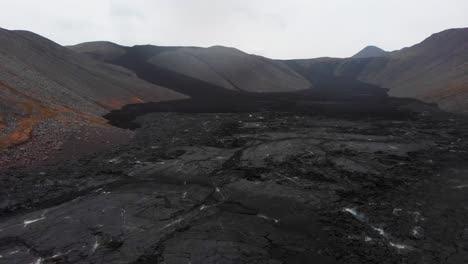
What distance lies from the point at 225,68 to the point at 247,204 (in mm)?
155491

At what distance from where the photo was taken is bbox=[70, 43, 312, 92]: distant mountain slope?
15775 centimetres

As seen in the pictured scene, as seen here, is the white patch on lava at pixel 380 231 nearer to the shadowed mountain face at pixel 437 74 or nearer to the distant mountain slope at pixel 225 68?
the shadowed mountain face at pixel 437 74

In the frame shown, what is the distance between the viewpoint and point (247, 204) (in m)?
24.9

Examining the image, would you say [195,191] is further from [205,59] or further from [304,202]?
[205,59]

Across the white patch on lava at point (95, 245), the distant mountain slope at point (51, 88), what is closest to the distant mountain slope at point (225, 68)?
the distant mountain slope at point (51, 88)

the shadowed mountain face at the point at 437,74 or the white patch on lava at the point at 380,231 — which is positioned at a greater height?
the shadowed mountain face at the point at 437,74

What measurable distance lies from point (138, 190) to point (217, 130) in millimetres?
27200

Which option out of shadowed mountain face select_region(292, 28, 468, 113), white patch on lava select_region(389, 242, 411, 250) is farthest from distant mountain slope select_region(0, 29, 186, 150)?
shadowed mountain face select_region(292, 28, 468, 113)

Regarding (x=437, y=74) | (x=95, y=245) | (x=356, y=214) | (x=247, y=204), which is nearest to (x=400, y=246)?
(x=356, y=214)

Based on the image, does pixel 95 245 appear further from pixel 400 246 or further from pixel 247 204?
pixel 400 246

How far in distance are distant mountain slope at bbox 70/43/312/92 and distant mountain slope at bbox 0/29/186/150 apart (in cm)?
4597

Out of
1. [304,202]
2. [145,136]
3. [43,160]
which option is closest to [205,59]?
[145,136]

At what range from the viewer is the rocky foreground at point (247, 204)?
18.6 metres

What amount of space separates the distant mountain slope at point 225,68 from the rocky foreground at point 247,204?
115 metres
